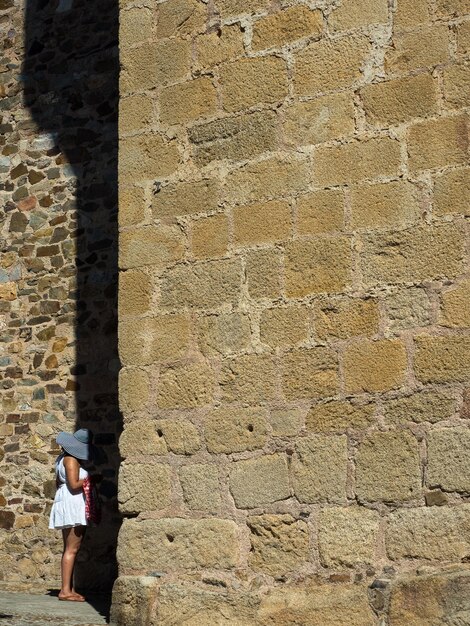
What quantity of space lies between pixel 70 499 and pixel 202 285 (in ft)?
7.60

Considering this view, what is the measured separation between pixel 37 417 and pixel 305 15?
4055 mm

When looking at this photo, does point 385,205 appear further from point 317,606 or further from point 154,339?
point 317,606

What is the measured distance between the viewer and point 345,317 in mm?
4020

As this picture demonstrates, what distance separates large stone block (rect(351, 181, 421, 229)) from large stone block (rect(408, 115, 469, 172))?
107 millimetres

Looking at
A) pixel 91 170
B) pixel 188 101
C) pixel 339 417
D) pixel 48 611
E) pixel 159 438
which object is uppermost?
pixel 91 170

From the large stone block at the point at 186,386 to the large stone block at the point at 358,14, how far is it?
1605mm

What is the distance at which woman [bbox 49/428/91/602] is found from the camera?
5947 millimetres

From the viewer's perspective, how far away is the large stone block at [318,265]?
4055mm

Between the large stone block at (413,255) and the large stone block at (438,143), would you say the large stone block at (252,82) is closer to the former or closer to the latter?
the large stone block at (438,143)

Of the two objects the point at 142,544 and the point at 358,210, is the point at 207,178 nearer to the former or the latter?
the point at 358,210

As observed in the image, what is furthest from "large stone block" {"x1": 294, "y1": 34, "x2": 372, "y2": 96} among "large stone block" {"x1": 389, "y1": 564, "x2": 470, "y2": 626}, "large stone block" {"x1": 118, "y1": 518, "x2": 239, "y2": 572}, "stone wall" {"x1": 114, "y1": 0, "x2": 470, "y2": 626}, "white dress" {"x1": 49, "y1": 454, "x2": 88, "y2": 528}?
"white dress" {"x1": 49, "y1": 454, "x2": 88, "y2": 528}

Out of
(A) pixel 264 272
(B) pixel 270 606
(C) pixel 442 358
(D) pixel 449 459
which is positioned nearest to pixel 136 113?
(A) pixel 264 272

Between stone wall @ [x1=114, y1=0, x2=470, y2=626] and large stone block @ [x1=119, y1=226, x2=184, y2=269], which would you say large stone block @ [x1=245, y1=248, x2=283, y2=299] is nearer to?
stone wall @ [x1=114, y1=0, x2=470, y2=626]

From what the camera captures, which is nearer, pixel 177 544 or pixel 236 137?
pixel 177 544
